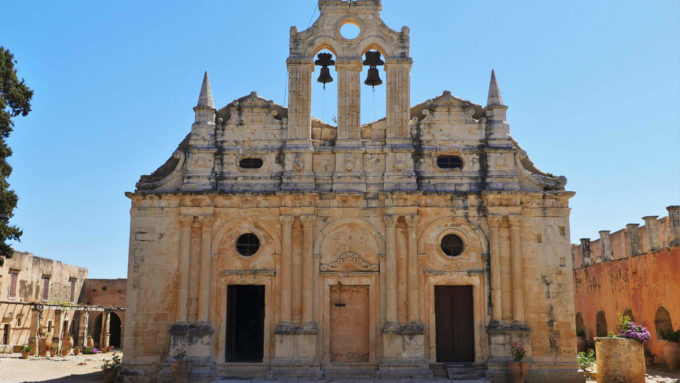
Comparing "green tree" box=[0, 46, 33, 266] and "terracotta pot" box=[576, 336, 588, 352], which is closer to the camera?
"green tree" box=[0, 46, 33, 266]

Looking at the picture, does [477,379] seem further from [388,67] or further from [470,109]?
[388,67]

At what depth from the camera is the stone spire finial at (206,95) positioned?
790 inches

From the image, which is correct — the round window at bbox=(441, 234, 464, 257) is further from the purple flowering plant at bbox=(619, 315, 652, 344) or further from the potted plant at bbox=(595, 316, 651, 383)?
the purple flowering plant at bbox=(619, 315, 652, 344)

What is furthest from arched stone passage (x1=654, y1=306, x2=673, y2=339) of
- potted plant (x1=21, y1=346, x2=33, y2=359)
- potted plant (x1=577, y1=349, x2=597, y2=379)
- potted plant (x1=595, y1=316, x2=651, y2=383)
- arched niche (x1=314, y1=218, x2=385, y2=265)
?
potted plant (x1=21, y1=346, x2=33, y2=359)

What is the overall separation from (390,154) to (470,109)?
296 cm

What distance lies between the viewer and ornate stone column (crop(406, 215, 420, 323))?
721 inches

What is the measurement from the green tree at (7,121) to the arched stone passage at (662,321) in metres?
22.1

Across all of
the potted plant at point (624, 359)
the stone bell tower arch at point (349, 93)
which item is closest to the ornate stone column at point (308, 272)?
the stone bell tower arch at point (349, 93)

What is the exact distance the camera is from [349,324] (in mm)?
18797

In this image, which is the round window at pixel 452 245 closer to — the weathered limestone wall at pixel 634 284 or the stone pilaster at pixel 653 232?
the weathered limestone wall at pixel 634 284

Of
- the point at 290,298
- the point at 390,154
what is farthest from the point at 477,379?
the point at 390,154

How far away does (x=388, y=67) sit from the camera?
20047 mm

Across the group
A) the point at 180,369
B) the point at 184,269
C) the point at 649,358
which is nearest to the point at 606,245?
the point at 649,358

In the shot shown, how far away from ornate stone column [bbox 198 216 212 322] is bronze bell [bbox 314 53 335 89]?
5692 mm
